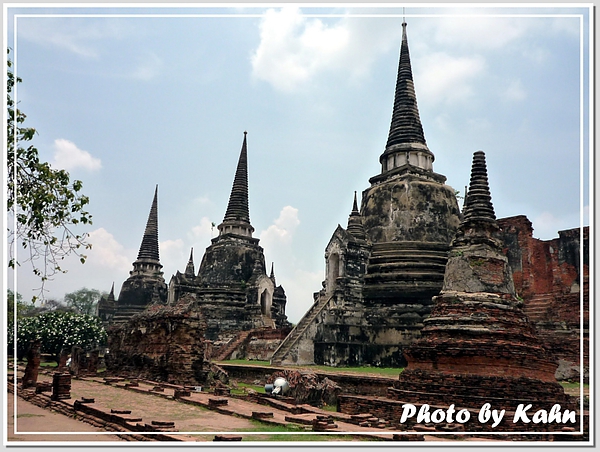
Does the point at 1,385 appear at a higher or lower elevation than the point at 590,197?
lower

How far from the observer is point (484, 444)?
8750 millimetres

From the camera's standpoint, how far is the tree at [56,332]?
34.7 m

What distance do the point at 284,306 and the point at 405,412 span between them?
27.3 meters

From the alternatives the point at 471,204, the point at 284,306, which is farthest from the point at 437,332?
the point at 284,306

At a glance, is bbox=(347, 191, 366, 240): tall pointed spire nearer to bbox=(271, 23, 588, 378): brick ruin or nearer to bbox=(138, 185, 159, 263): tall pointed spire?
bbox=(271, 23, 588, 378): brick ruin

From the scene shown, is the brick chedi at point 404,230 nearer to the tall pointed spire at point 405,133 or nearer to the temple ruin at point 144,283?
the tall pointed spire at point 405,133

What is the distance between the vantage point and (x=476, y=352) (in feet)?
45.0

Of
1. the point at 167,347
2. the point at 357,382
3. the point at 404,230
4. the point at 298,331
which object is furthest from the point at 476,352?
the point at 404,230

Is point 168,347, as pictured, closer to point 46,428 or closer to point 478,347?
point 46,428

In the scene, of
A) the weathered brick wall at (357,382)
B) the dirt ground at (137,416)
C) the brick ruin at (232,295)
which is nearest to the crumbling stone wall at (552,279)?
the weathered brick wall at (357,382)

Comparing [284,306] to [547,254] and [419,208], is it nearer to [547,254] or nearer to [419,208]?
[419,208]

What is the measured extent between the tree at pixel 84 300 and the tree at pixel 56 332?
4334 centimetres

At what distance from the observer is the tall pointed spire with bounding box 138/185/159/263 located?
46344mm

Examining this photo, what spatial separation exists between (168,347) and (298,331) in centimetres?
604
